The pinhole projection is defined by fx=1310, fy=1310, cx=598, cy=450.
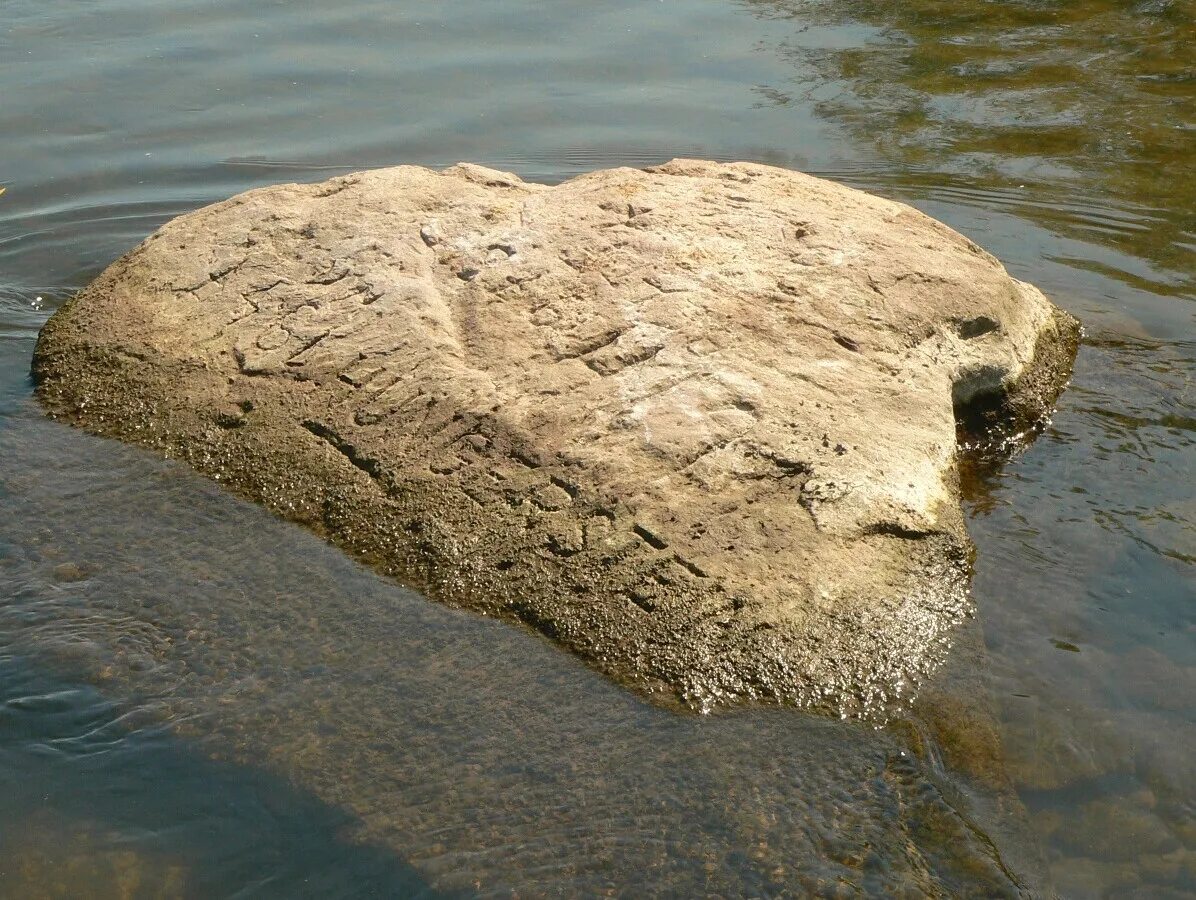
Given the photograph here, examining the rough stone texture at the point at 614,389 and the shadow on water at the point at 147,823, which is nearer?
the shadow on water at the point at 147,823

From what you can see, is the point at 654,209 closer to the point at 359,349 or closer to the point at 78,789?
the point at 359,349

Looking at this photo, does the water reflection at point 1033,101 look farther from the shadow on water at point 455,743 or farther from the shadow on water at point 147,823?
the shadow on water at point 147,823

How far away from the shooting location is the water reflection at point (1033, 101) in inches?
275

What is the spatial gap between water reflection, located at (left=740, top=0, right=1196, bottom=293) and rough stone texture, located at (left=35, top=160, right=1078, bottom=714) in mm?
2059

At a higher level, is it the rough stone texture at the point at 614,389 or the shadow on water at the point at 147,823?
the rough stone texture at the point at 614,389

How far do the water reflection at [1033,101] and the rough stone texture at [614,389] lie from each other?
81.1 inches

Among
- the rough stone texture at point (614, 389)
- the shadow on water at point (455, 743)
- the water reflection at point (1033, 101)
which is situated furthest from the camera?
the water reflection at point (1033, 101)

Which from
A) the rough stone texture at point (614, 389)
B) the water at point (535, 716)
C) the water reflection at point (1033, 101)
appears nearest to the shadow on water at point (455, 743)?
the water at point (535, 716)

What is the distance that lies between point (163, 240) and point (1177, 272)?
4537 millimetres

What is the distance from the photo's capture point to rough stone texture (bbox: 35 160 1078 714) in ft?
11.2

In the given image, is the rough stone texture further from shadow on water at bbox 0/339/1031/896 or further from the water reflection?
the water reflection

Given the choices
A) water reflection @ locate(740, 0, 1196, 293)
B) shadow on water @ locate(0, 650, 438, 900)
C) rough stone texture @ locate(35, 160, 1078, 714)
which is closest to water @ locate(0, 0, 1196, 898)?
shadow on water @ locate(0, 650, 438, 900)

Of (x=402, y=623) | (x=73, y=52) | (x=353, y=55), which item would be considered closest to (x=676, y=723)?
(x=402, y=623)

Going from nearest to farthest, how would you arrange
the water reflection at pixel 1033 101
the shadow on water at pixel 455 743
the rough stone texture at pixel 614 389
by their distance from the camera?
the shadow on water at pixel 455 743, the rough stone texture at pixel 614 389, the water reflection at pixel 1033 101
